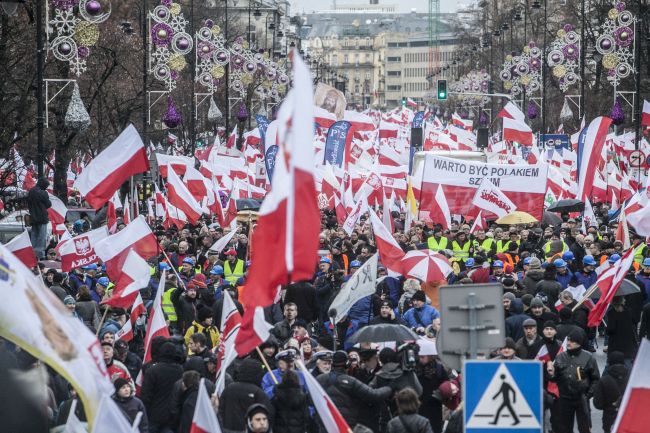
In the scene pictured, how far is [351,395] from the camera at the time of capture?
40.2 ft

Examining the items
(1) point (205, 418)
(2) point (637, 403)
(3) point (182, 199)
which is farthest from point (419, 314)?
(3) point (182, 199)

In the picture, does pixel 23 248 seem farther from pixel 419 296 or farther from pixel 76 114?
pixel 76 114

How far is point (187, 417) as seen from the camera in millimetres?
12391

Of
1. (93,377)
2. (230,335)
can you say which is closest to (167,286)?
(230,335)

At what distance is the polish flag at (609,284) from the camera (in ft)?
48.5

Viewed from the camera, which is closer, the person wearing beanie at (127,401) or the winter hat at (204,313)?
the person wearing beanie at (127,401)

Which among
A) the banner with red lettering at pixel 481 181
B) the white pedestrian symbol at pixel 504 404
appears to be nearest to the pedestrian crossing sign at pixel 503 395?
the white pedestrian symbol at pixel 504 404

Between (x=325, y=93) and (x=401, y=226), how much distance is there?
15.5 meters

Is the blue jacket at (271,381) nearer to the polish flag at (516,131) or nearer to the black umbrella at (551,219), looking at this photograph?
the black umbrella at (551,219)

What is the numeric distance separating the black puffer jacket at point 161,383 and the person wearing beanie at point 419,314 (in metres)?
3.96

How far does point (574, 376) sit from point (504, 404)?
4.60 meters

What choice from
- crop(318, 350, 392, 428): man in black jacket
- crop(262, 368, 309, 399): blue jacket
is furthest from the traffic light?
crop(318, 350, 392, 428): man in black jacket

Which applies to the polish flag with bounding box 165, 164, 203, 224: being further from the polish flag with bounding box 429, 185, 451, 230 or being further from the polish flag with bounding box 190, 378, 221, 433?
the polish flag with bounding box 190, 378, 221, 433

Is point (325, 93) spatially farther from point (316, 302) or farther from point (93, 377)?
point (93, 377)
